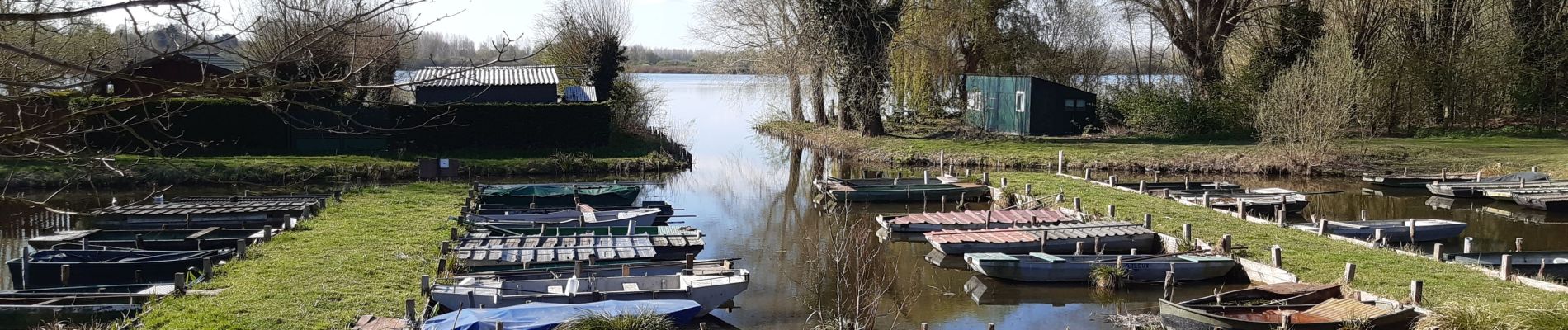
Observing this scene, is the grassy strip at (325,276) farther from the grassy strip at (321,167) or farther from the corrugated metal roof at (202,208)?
the grassy strip at (321,167)

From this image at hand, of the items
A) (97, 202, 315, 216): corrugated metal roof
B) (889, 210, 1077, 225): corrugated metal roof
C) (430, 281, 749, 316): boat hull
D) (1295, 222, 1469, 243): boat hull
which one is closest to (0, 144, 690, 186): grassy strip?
(97, 202, 315, 216): corrugated metal roof

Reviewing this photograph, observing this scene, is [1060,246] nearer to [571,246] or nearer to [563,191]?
[571,246]

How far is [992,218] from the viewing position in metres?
22.6

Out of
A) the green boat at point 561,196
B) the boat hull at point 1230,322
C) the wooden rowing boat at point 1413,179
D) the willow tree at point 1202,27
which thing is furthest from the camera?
the willow tree at point 1202,27

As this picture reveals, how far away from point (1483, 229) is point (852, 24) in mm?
20715

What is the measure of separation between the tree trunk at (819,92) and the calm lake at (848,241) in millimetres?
2924

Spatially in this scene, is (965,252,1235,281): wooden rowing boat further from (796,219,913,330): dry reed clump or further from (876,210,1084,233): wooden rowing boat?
(876,210,1084,233): wooden rowing boat

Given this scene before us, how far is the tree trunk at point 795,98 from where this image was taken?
46.2 m

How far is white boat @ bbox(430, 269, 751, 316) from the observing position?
564 inches

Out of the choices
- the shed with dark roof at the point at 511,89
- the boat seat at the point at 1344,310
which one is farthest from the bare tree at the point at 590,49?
the boat seat at the point at 1344,310

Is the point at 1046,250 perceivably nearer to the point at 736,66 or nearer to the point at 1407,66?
the point at 1407,66

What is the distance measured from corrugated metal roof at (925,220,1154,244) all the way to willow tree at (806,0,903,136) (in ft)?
62.5

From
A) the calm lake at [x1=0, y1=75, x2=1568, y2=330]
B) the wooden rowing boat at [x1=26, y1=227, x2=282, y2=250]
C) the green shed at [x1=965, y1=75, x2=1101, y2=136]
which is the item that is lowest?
the calm lake at [x1=0, y1=75, x2=1568, y2=330]

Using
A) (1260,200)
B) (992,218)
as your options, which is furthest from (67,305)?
(1260,200)
